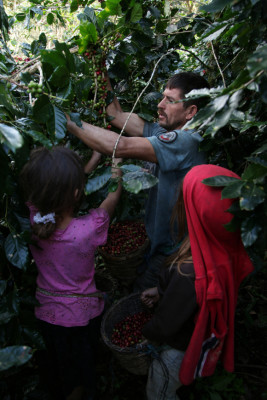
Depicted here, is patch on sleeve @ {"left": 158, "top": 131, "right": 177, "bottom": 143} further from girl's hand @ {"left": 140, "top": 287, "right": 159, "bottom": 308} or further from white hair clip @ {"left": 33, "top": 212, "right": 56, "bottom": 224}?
girl's hand @ {"left": 140, "top": 287, "right": 159, "bottom": 308}

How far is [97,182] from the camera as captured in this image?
127 cm

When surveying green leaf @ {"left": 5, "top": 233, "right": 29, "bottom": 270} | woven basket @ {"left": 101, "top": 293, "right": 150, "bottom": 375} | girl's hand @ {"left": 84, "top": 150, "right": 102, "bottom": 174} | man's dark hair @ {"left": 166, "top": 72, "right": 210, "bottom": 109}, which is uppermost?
man's dark hair @ {"left": 166, "top": 72, "right": 210, "bottom": 109}

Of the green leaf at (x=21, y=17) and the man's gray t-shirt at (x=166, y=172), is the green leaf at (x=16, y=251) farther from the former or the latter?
the green leaf at (x=21, y=17)

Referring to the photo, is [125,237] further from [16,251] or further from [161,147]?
[16,251]

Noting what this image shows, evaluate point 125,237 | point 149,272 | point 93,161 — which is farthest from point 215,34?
point 149,272

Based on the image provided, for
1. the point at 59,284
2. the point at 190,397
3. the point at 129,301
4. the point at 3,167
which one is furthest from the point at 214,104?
the point at 190,397

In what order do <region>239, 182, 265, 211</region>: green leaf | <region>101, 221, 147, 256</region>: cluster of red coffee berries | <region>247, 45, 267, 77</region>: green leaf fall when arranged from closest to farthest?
1. <region>247, 45, 267, 77</region>: green leaf
2. <region>239, 182, 265, 211</region>: green leaf
3. <region>101, 221, 147, 256</region>: cluster of red coffee berries

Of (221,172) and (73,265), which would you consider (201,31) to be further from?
(73,265)

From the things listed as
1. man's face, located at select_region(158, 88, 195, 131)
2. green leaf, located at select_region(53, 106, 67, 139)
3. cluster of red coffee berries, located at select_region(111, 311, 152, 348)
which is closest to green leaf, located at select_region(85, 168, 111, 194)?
green leaf, located at select_region(53, 106, 67, 139)

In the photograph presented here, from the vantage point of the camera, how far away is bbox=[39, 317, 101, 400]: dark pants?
161 cm

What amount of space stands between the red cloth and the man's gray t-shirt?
13.4 inches

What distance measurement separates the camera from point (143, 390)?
6.70ft

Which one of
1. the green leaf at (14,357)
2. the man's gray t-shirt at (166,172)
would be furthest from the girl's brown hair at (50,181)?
the green leaf at (14,357)

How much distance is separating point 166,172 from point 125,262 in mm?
657
